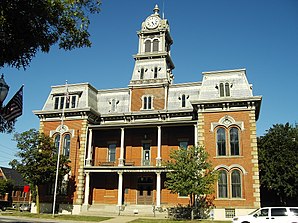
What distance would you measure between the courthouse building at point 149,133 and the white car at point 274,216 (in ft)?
31.0

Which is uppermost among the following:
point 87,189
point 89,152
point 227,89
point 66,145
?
point 227,89

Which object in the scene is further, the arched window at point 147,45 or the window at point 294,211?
Answer: the arched window at point 147,45

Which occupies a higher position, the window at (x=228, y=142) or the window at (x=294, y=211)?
the window at (x=228, y=142)

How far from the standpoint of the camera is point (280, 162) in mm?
35250

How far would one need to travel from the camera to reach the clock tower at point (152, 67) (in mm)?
37094

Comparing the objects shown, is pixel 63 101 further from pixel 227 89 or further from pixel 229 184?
pixel 229 184

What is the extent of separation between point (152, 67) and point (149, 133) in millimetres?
9051

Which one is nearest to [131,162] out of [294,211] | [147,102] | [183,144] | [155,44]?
[183,144]

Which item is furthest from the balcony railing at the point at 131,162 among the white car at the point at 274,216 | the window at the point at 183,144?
the white car at the point at 274,216

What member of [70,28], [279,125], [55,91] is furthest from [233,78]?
[70,28]

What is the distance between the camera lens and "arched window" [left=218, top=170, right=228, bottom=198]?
2875cm

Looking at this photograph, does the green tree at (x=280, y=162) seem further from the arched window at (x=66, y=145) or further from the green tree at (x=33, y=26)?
the green tree at (x=33, y=26)

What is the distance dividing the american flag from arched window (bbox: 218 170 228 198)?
22.8m

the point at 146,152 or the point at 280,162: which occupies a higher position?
the point at 146,152
